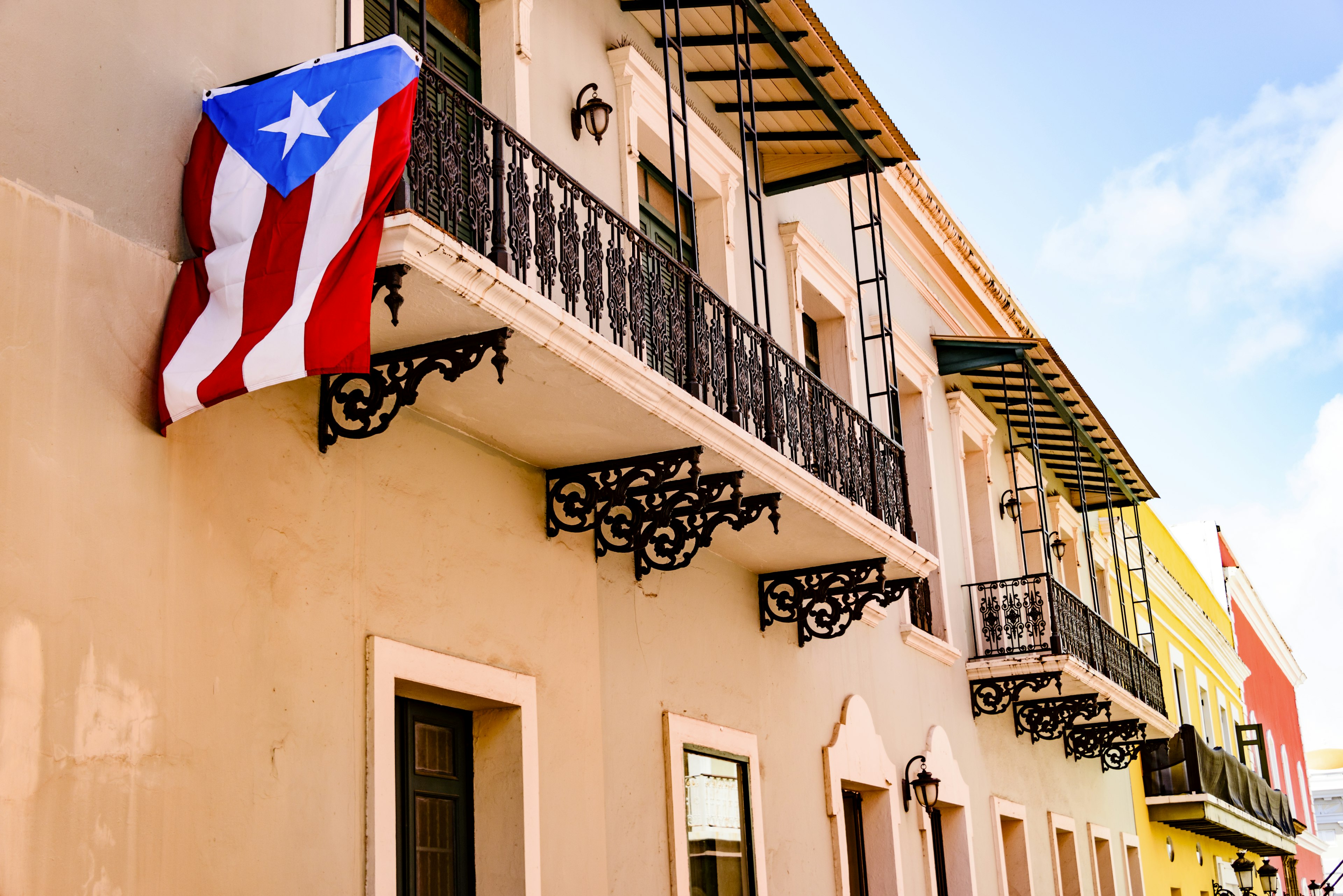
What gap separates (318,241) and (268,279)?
0.76 ft

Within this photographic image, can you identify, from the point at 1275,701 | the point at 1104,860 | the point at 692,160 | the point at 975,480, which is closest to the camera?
the point at 692,160

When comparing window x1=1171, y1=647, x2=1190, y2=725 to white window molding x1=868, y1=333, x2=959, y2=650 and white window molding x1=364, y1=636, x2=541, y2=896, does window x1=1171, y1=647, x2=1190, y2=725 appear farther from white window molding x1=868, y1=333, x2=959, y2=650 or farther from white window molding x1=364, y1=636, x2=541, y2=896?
white window molding x1=364, y1=636, x2=541, y2=896

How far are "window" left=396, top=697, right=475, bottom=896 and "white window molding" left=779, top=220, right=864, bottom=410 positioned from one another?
580cm

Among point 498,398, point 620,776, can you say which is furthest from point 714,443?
point 620,776

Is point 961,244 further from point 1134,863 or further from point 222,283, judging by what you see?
point 222,283

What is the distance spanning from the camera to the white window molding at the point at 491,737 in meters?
6.30

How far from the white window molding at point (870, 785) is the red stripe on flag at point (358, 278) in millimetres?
6535

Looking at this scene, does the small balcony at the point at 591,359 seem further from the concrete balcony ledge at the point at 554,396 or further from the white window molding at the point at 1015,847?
the white window molding at the point at 1015,847

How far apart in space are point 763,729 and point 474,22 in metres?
4.84

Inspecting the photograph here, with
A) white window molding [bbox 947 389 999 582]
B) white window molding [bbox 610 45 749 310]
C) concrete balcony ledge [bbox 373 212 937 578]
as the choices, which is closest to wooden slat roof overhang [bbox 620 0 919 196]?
white window molding [bbox 610 45 749 310]

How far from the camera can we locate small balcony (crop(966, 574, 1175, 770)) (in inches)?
576

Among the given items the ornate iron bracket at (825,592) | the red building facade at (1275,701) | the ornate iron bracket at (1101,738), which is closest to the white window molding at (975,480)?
the ornate iron bracket at (1101,738)

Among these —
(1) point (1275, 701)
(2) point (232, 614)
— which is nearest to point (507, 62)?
(2) point (232, 614)

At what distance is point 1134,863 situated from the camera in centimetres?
2081
